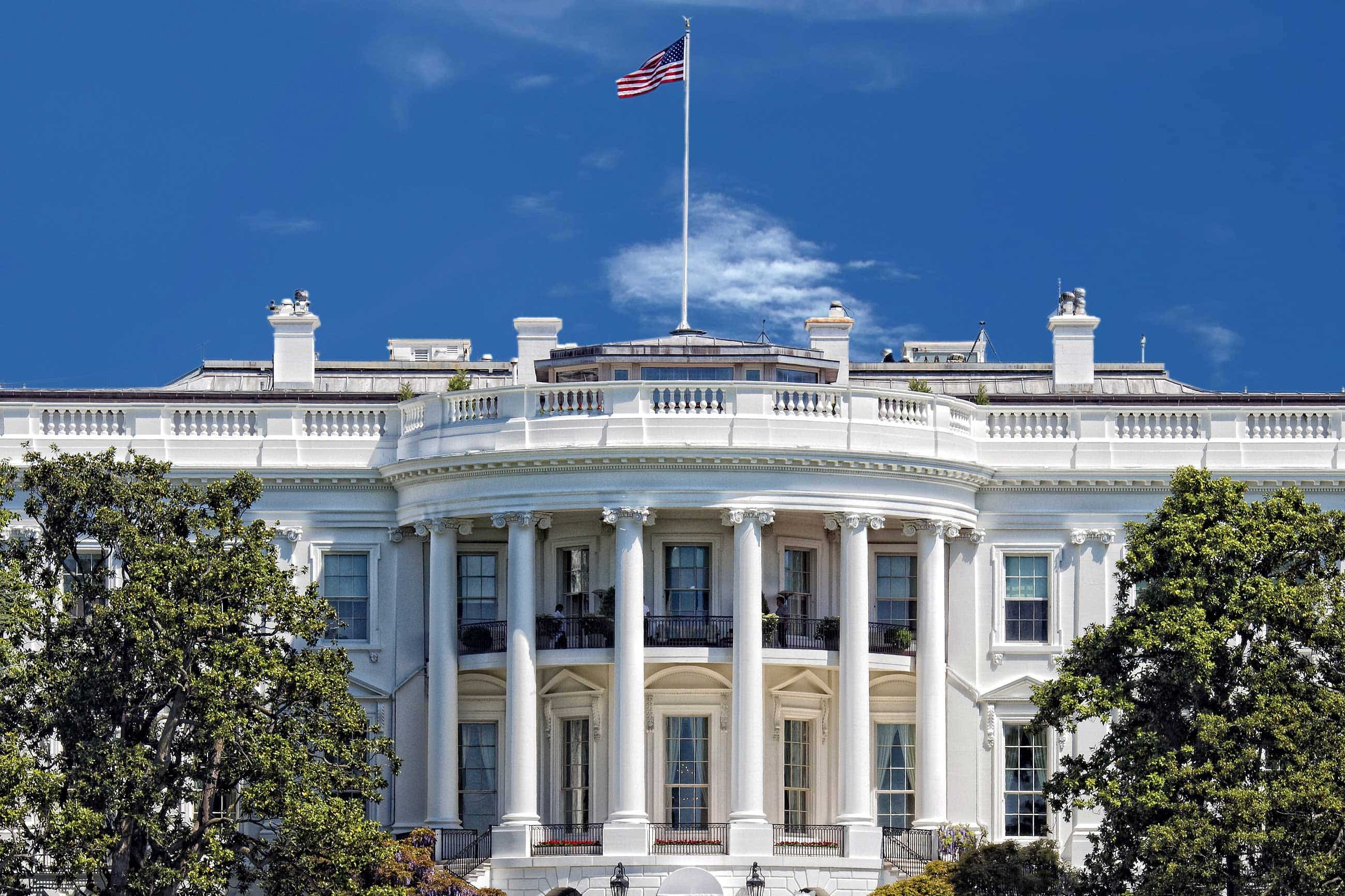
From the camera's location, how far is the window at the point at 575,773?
2403 inches

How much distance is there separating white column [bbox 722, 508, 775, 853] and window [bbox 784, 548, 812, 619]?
2736 millimetres

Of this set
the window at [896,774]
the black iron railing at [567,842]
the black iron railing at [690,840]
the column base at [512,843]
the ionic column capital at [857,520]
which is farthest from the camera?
the window at [896,774]

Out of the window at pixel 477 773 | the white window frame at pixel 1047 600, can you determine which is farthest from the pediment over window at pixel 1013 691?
the window at pixel 477 773

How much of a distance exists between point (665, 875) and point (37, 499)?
14.4m

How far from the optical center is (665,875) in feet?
186

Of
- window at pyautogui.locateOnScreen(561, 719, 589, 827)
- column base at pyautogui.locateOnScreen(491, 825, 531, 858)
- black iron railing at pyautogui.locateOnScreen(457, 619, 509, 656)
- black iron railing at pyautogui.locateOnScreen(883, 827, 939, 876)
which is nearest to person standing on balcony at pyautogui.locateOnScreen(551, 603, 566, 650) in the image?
black iron railing at pyautogui.locateOnScreen(457, 619, 509, 656)

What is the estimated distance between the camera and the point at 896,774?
61469 millimetres

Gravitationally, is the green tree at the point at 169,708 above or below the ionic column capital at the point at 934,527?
below

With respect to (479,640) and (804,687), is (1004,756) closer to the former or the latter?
(804,687)

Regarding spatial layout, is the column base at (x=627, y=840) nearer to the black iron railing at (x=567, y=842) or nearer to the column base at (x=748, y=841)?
the black iron railing at (x=567, y=842)

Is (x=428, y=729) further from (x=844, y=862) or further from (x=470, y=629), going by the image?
(x=844, y=862)

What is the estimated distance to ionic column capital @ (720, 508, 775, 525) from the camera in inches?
2291

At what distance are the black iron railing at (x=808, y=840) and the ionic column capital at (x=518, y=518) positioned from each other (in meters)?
8.11

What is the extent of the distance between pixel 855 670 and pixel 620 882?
677 cm
